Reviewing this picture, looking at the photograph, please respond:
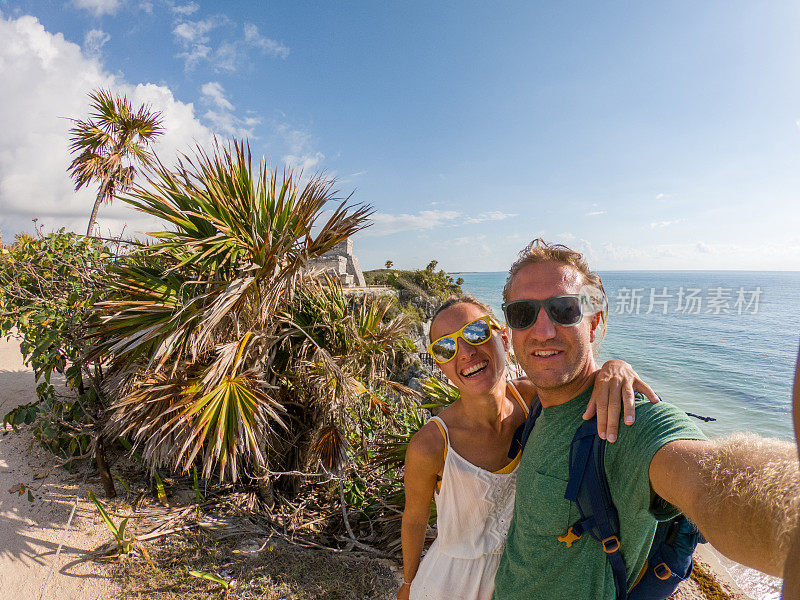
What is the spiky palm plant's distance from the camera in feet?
11.7

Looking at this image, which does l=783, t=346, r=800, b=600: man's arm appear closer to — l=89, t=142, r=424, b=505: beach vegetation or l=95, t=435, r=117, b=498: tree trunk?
l=89, t=142, r=424, b=505: beach vegetation

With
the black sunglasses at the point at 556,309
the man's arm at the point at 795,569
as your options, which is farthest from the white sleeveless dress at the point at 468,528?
the man's arm at the point at 795,569

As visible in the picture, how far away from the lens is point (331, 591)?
333 centimetres

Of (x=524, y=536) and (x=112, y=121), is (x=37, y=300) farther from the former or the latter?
(x=112, y=121)

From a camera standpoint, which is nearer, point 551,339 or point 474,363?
point 551,339

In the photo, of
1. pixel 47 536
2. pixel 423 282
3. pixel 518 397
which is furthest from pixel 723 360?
pixel 47 536

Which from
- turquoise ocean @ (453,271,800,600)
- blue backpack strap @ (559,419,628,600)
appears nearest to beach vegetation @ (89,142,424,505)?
turquoise ocean @ (453,271,800,600)

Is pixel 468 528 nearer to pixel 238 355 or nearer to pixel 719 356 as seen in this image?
pixel 238 355

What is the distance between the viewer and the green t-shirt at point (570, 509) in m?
1.09

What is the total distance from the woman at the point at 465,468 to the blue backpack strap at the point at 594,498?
0.52 meters

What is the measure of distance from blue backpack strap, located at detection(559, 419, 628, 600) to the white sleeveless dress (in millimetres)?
479

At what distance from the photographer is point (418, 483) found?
1.82m

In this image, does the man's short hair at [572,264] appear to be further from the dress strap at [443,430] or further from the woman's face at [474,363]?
the dress strap at [443,430]

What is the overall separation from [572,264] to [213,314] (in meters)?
3.13
